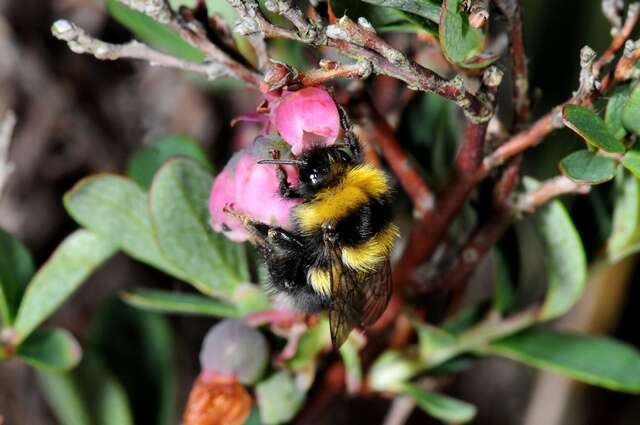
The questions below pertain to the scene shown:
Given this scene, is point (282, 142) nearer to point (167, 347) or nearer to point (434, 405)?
point (434, 405)

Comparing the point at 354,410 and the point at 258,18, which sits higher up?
the point at 258,18

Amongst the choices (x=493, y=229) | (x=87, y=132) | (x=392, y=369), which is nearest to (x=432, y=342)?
(x=392, y=369)

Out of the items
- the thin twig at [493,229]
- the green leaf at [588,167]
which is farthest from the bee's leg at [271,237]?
the green leaf at [588,167]

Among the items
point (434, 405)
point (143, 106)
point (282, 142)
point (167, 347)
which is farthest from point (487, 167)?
point (143, 106)

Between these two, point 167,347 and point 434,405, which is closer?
point 434,405

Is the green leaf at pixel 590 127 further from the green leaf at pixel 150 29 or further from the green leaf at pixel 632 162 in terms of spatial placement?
the green leaf at pixel 150 29

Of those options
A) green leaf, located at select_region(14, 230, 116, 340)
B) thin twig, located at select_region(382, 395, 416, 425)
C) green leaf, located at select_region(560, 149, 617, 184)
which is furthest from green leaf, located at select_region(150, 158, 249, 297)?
thin twig, located at select_region(382, 395, 416, 425)
